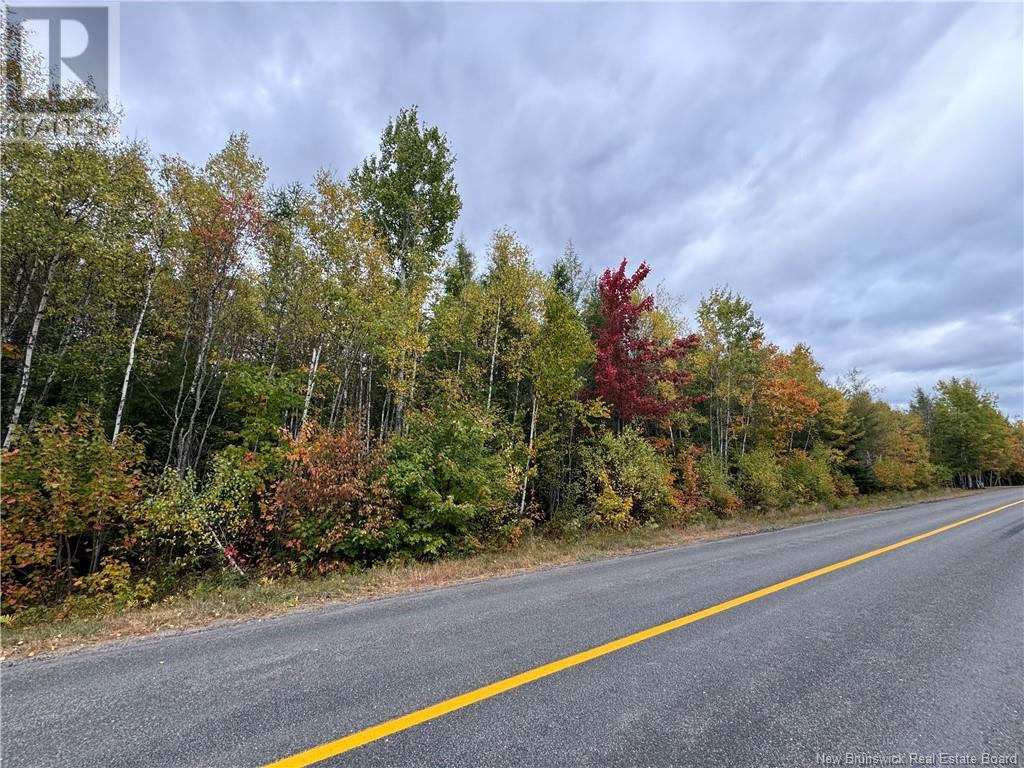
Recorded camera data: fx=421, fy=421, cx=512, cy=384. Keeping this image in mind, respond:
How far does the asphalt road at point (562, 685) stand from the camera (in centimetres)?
246

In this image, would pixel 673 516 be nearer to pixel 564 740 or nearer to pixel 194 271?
pixel 564 740

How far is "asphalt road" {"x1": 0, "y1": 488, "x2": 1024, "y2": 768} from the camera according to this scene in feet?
8.07

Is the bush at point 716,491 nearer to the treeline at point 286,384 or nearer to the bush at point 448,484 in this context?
the treeline at point 286,384

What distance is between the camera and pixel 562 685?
312cm

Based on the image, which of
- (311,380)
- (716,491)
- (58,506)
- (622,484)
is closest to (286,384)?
(311,380)

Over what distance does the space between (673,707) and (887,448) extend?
3547cm

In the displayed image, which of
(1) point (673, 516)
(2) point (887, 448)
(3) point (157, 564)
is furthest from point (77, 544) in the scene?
(2) point (887, 448)

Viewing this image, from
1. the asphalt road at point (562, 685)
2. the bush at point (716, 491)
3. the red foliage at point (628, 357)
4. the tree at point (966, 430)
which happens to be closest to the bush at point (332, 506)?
the asphalt road at point (562, 685)

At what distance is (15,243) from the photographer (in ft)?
27.5

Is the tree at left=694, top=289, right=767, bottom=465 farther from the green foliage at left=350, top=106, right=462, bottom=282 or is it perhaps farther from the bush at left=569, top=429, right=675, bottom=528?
the green foliage at left=350, top=106, right=462, bottom=282

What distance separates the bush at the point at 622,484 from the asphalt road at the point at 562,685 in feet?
22.2

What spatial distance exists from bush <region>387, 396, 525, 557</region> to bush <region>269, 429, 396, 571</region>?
421 millimetres

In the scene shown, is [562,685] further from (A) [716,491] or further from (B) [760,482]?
(B) [760,482]

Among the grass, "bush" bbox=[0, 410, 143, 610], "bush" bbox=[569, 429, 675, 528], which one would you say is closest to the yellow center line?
the grass
